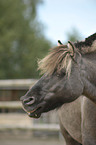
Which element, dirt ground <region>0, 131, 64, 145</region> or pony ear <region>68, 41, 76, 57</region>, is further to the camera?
dirt ground <region>0, 131, 64, 145</region>

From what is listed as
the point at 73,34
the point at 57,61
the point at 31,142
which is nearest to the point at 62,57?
the point at 57,61

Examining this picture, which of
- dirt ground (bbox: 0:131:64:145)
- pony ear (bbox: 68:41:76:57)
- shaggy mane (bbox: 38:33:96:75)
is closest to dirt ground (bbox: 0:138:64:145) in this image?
dirt ground (bbox: 0:131:64:145)

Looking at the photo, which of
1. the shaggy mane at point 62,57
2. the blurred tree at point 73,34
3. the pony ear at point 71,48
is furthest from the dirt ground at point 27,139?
the blurred tree at point 73,34

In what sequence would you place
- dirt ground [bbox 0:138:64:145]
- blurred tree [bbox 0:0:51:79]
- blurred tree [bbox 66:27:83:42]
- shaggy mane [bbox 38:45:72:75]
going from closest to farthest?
shaggy mane [bbox 38:45:72:75]
dirt ground [bbox 0:138:64:145]
blurred tree [bbox 0:0:51:79]
blurred tree [bbox 66:27:83:42]

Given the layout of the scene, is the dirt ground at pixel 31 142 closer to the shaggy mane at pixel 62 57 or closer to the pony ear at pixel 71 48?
the shaggy mane at pixel 62 57

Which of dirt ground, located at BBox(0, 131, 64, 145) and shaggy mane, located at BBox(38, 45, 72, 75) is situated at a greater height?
shaggy mane, located at BBox(38, 45, 72, 75)

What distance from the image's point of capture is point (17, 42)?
1508 cm

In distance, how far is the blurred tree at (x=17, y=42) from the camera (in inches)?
546

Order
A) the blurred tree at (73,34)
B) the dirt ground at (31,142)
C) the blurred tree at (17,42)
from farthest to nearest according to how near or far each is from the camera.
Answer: the blurred tree at (73,34)
the blurred tree at (17,42)
the dirt ground at (31,142)

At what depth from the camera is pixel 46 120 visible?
7.69 metres

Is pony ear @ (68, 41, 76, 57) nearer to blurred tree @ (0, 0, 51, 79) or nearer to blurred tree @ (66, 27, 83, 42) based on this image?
blurred tree @ (0, 0, 51, 79)

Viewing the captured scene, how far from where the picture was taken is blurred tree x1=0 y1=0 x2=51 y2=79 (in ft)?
45.5

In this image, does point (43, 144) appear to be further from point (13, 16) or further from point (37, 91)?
point (13, 16)

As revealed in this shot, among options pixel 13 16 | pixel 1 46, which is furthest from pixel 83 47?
pixel 13 16
